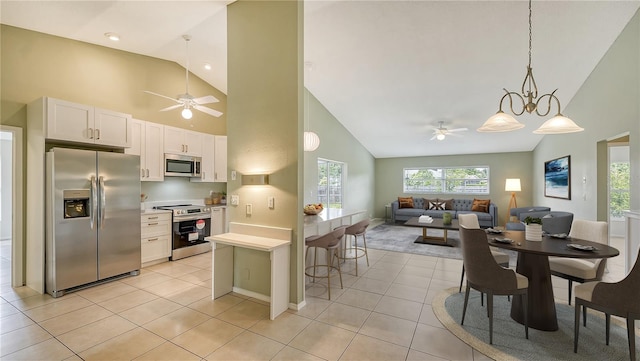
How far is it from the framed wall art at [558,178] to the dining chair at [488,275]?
14.9 ft

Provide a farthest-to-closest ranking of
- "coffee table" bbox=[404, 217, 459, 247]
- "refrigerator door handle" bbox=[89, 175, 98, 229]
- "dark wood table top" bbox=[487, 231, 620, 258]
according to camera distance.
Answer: "coffee table" bbox=[404, 217, 459, 247]
"refrigerator door handle" bbox=[89, 175, 98, 229]
"dark wood table top" bbox=[487, 231, 620, 258]

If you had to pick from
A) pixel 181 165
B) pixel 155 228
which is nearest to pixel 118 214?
pixel 155 228

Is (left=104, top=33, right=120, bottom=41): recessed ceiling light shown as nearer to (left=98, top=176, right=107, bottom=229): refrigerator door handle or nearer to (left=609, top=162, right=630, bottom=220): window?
(left=98, top=176, right=107, bottom=229): refrigerator door handle

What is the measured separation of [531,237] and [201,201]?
17.8ft

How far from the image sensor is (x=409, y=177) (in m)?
9.85

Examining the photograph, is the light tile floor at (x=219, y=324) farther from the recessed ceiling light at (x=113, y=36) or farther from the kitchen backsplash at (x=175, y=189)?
the recessed ceiling light at (x=113, y=36)

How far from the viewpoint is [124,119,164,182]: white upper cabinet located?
4367 millimetres

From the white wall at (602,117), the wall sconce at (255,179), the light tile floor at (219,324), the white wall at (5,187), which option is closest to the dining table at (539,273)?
the light tile floor at (219,324)

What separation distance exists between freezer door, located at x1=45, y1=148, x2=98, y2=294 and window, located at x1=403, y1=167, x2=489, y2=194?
8739mm

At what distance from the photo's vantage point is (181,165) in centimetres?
498

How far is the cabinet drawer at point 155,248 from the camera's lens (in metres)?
4.28

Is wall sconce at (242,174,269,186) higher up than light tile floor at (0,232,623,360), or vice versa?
wall sconce at (242,174,269,186)

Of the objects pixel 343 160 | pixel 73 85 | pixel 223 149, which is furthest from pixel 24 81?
pixel 343 160

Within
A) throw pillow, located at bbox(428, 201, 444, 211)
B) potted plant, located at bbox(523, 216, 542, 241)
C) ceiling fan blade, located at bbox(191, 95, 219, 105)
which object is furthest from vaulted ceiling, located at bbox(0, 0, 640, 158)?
throw pillow, located at bbox(428, 201, 444, 211)
